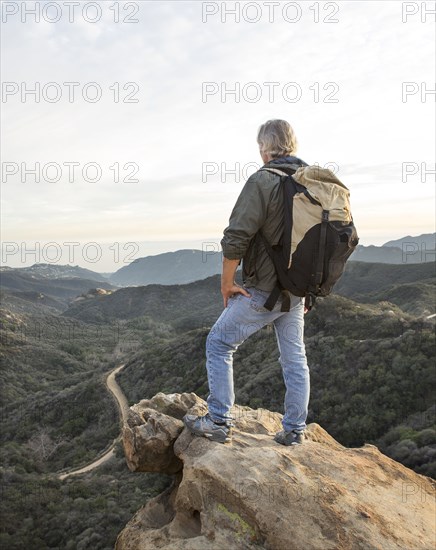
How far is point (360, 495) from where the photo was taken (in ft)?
15.4

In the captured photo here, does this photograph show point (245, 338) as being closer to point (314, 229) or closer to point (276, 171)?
point (314, 229)

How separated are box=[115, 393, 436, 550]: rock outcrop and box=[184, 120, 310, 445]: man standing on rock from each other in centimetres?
38

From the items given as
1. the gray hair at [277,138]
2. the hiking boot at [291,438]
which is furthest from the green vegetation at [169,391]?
the gray hair at [277,138]

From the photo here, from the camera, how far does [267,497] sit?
4219mm

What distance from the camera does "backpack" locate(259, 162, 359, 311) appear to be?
12.5 ft

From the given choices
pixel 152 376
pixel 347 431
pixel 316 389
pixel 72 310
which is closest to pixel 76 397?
pixel 152 376

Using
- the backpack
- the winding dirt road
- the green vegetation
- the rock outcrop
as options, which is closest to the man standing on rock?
the backpack

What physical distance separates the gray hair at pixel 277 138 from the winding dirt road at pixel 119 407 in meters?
13.8

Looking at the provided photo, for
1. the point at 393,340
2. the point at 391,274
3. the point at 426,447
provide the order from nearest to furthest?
1. the point at 426,447
2. the point at 393,340
3. the point at 391,274

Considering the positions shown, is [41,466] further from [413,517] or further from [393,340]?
[413,517]

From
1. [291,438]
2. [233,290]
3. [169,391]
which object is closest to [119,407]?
[169,391]

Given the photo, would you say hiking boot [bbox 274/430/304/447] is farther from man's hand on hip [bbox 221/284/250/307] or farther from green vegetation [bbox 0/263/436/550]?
green vegetation [bbox 0/263/436/550]

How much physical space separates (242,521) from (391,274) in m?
84.2

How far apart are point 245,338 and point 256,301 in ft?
1.70
